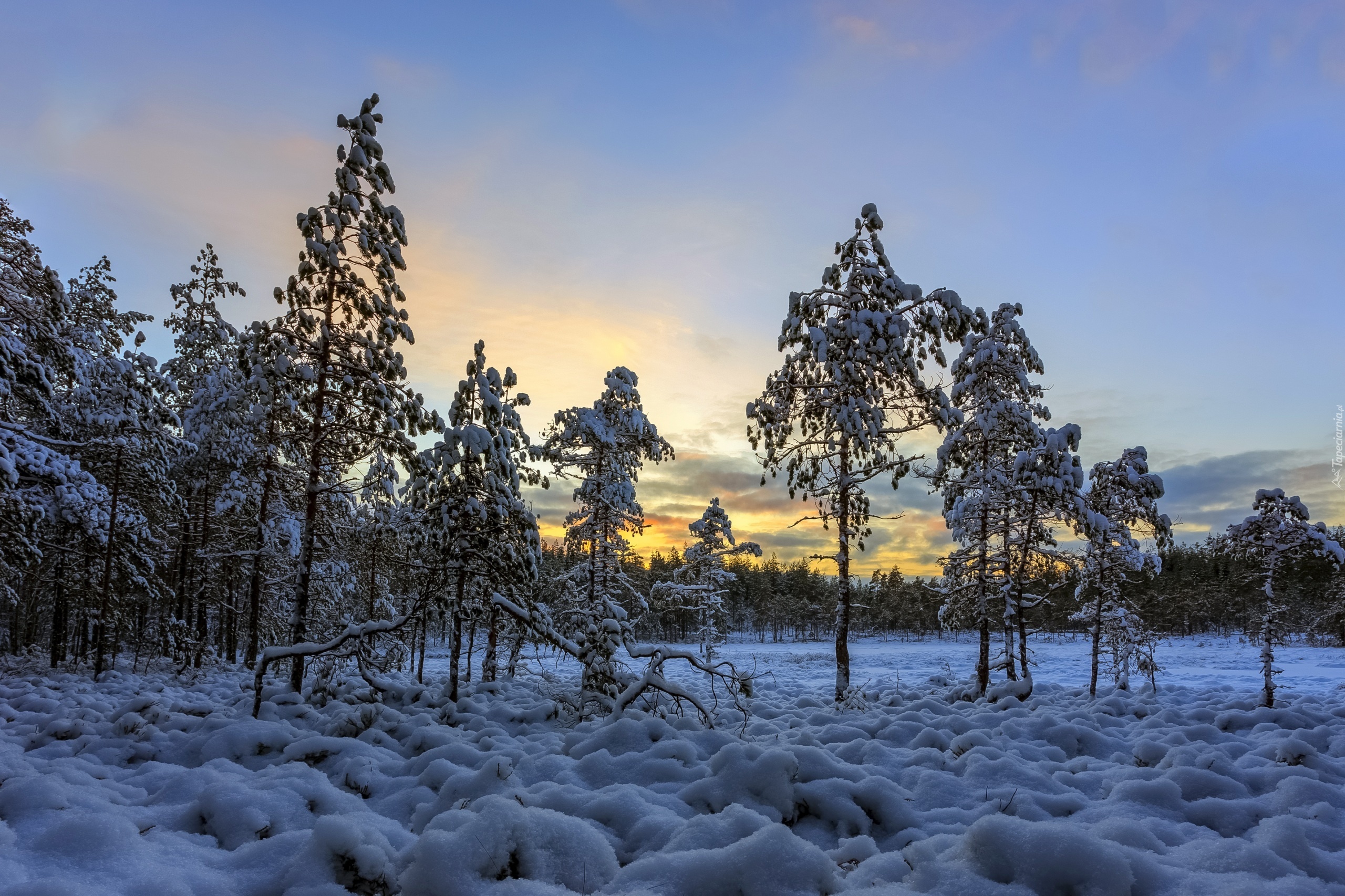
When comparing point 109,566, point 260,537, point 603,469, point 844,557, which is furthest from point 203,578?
→ point 844,557

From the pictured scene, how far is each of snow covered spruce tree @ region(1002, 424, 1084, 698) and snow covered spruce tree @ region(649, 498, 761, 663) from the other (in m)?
11.4

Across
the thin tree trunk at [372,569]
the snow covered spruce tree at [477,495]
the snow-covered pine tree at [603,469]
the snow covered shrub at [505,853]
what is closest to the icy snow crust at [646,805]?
the snow covered shrub at [505,853]

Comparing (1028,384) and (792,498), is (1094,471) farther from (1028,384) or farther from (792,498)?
(792,498)

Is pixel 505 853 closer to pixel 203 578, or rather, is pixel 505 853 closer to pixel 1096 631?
pixel 1096 631

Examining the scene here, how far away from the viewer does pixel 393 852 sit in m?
3.29

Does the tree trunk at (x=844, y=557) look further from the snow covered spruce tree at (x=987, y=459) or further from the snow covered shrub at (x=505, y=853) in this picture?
the snow covered shrub at (x=505, y=853)

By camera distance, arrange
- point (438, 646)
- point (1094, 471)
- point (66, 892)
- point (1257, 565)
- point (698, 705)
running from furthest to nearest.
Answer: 1. point (438, 646)
2. point (1094, 471)
3. point (1257, 565)
4. point (698, 705)
5. point (66, 892)

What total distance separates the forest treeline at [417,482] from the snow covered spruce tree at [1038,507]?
8 cm

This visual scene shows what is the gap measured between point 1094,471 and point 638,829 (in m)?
18.0

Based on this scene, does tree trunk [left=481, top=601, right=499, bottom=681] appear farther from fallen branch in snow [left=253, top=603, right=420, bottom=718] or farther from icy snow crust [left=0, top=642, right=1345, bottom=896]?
icy snow crust [left=0, top=642, right=1345, bottom=896]

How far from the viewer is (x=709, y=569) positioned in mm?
29719

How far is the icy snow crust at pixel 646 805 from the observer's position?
2.95 meters

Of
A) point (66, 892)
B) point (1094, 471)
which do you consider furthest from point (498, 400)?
point (1094, 471)

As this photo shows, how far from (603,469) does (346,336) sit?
905 cm
